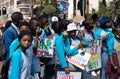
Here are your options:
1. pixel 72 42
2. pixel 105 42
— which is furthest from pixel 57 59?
pixel 105 42

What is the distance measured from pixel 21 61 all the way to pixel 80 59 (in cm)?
220

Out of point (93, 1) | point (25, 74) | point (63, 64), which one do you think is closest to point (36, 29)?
point (63, 64)

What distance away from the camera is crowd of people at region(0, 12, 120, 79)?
7.34 metres

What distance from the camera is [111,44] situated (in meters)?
10.6

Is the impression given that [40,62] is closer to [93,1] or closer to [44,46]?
[44,46]

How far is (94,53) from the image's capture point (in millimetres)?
10391

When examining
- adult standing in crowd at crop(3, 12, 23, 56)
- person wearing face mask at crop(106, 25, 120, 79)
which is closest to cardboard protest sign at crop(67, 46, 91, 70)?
adult standing in crowd at crop(3, 12, 23, 56)

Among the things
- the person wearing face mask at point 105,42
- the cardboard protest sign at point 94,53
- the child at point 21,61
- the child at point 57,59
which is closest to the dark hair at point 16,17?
the child at point 57,59

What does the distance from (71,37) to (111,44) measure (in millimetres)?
1461

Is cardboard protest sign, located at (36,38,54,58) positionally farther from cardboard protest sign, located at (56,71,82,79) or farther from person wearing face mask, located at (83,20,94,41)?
person wearing face mask, located at (83,20,94,41)

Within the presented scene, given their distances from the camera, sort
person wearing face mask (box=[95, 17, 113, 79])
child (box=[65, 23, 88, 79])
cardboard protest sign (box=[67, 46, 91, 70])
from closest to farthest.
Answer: child (box=[65, 23, 88, 79]) → cardboard protest sign (box=[67, 46, 91, 70]) → person wearing face mask (box=[95, 17, 113, 79])

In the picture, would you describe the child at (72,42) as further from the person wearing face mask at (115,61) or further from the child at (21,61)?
the child at (21,61)

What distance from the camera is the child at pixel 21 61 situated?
7.21 metres

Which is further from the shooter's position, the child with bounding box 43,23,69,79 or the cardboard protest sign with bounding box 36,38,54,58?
the cardboard protest sign with bounding box 36,38,54,58
